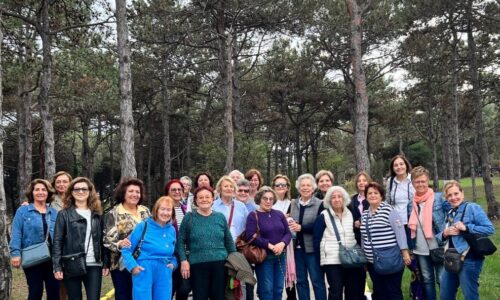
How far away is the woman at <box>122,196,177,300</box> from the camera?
4.55m

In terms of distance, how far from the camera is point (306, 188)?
5.60 metres

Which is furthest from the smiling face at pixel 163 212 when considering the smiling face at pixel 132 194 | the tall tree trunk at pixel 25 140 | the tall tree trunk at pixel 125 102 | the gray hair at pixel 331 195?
the tall tree trunk at pixel 25 140

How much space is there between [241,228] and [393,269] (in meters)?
1.87

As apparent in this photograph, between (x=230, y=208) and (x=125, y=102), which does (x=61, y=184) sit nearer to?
(x=230, y=208)

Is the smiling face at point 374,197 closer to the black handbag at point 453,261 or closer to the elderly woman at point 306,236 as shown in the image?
the elderly woman at point 306,236

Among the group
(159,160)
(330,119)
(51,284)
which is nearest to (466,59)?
(330,119)

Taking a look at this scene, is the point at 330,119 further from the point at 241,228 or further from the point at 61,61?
the point at 241,228

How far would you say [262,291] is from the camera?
5.29 metres

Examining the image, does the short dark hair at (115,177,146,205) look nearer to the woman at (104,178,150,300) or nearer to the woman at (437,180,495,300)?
the woman at (104,178,150,300)

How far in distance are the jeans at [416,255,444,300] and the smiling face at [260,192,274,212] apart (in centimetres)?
186

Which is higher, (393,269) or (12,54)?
(12,54)

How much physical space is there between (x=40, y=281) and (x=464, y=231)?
474cm

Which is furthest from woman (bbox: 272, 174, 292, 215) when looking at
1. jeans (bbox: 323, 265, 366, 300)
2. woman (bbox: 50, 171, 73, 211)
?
woman (bbox: 50, 171, 73, 211)

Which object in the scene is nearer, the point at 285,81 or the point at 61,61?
the point at 61,61
